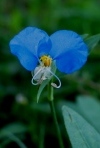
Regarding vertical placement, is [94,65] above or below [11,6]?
below

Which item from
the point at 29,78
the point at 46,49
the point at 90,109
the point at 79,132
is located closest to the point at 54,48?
the point at 46,49

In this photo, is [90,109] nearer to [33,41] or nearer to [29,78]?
[29,78]

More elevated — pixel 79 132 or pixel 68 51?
pixel 68 51

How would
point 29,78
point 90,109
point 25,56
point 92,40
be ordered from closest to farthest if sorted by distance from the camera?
point 25,56, point 92,40, point 90,109, point 29,78

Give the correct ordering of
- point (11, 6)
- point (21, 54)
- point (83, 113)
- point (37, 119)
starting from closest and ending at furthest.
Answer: point (21, 54) → point (83, 113) → point (37, 119) → point (11, 6)

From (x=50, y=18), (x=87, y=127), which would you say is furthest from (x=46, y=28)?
(x=87, y=127)

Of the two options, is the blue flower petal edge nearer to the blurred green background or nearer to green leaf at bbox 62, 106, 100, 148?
green leaf at bbox 62, 106, 100, 148

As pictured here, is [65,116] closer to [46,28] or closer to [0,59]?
[0,59]
